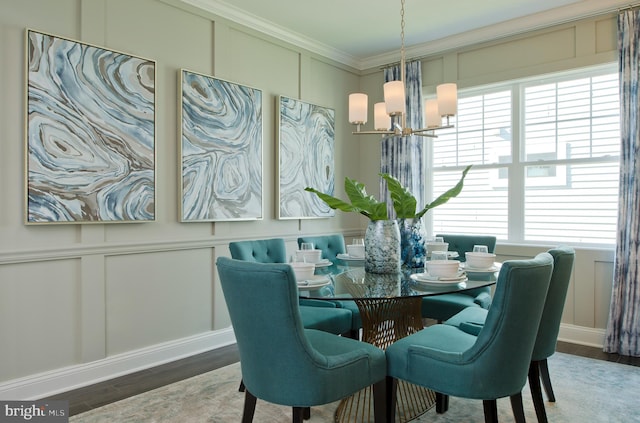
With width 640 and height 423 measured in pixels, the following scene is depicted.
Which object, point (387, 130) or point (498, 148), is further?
point (498, 148)

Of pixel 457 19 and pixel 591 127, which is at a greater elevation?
pixel 457 19

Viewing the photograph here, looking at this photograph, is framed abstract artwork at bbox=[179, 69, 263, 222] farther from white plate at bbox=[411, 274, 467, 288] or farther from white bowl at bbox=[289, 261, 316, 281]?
white plate at bbox=[411, 274, 467, 288]

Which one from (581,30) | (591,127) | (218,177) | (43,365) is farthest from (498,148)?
(43,365)

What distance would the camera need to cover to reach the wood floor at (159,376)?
276cm

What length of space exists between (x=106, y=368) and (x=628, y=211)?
416cm

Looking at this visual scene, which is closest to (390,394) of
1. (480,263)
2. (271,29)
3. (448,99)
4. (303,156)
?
(480,263)

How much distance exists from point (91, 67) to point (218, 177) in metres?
1.25

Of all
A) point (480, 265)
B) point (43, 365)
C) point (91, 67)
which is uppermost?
point (91, 67)

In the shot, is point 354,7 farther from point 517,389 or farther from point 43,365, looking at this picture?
point 43,365

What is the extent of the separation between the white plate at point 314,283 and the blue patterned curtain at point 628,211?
2.74 meters

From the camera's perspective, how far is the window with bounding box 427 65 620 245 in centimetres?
388

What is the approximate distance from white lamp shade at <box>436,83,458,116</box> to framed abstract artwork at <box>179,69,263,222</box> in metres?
1.88

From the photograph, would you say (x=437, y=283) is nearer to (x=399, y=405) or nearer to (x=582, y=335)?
(x=399, y=405)

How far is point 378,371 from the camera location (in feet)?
6.60
